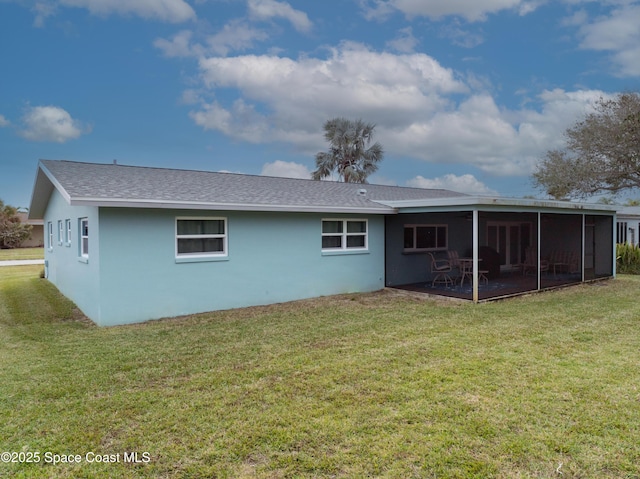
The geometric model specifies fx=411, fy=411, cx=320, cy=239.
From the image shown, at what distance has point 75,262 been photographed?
33.7 feet

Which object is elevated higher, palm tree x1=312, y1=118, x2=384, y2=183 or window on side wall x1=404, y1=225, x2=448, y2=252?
palm tree x1=312, y1=118, x2=384, y2=183

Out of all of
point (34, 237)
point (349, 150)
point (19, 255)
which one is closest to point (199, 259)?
point (349, 150)

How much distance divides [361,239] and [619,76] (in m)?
18.9

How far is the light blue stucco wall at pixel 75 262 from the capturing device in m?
8.09

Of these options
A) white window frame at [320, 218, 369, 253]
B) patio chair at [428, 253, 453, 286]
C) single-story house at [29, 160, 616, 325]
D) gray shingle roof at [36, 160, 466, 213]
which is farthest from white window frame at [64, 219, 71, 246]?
patio chair at [428, 253, 453, 286]

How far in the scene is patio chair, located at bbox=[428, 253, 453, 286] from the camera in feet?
41.7

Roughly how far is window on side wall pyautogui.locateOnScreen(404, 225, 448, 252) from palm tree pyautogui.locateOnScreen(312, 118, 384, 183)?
44.7 feet

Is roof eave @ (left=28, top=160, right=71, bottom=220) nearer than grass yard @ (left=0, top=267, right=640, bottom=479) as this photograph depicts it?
No

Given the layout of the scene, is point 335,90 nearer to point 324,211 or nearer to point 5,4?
point 324,211

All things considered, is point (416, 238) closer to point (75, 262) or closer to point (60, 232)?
point (75, 262)

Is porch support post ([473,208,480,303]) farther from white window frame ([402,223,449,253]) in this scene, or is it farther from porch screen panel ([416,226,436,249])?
porch screen panel ([416,226,436,249])

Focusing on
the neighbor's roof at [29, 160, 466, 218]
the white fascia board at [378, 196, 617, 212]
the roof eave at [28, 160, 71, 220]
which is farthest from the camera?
the roof eave at [28, 160, 71, 220]

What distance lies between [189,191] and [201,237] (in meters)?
1.11

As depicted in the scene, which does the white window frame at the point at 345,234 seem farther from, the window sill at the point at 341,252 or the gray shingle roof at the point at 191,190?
the gray shingle roof at the point at 191,190
